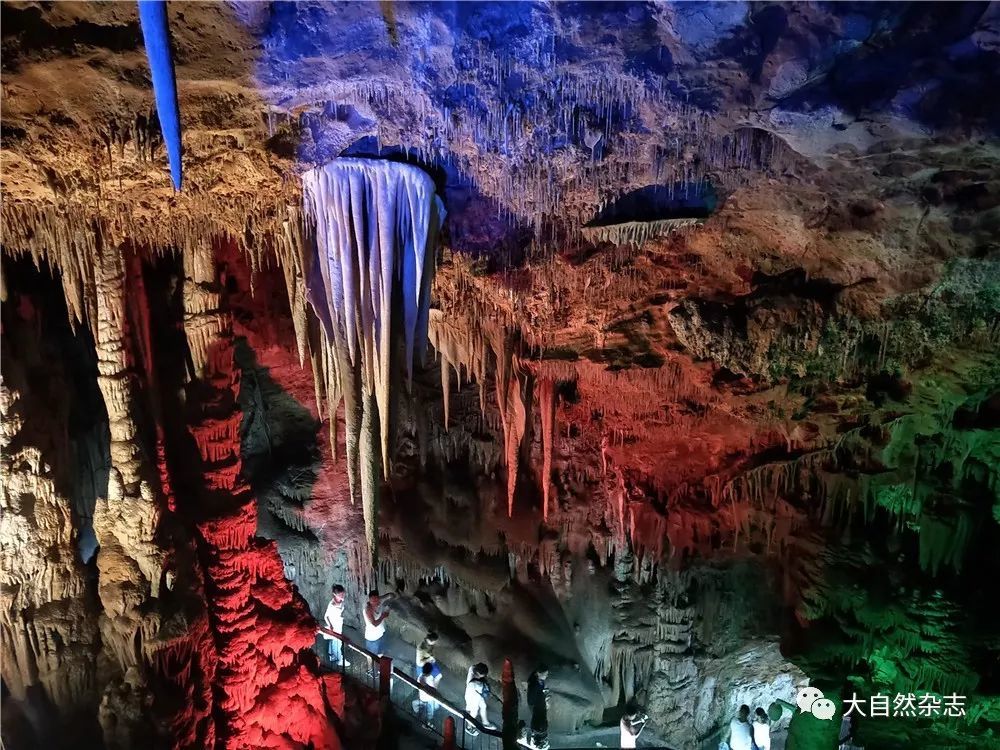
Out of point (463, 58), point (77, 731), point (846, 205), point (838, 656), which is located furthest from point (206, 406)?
point (838, 656)

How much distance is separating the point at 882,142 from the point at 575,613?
18.8 ft

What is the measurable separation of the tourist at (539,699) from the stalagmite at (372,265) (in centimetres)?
391

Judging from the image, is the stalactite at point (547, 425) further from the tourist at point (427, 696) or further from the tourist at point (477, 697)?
the tourist at point (427, 696)

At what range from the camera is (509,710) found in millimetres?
6254

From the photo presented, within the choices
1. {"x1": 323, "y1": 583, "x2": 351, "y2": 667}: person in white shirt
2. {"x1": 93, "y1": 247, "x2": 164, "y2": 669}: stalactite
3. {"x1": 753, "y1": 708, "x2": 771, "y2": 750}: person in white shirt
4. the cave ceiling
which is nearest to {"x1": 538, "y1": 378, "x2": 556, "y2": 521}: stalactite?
the cave ceiling

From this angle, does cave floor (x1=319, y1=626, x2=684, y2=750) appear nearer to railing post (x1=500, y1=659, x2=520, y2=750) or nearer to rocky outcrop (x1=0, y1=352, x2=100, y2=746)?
railing post (x1=500, y1=659, x2=520, y2=750)

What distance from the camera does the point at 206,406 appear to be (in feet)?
17.8

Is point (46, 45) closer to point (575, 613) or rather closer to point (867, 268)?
point (867, 268)

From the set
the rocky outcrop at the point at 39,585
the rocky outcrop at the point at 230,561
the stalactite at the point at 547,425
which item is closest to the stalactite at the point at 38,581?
the rocky outcrop at the point at 39,585

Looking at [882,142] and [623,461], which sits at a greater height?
[882,142]

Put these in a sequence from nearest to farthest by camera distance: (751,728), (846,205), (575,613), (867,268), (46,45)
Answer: (46,45), (846,205), (867,268), (751,728), (575,613)

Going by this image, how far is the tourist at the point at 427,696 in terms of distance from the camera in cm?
659

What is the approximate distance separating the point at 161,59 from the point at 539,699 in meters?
6.89

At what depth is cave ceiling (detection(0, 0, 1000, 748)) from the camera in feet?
9.34
